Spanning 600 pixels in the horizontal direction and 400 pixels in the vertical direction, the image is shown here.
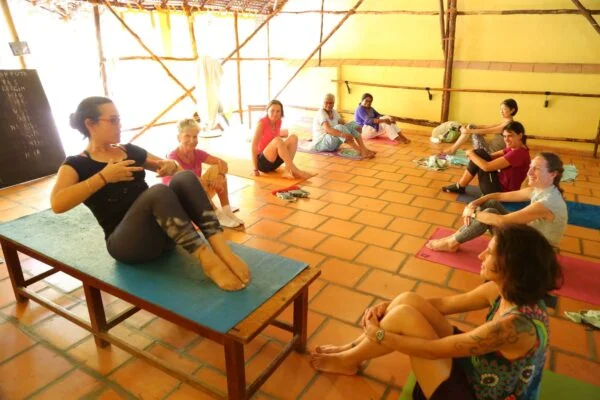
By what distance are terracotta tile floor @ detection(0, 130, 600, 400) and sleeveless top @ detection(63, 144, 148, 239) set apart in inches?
23.5

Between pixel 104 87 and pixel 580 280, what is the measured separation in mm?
5302

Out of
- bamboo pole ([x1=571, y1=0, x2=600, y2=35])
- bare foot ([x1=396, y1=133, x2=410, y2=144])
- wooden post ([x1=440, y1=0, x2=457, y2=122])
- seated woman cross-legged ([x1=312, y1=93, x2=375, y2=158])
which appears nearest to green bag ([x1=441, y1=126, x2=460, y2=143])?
wooden post ([x1=440, y1=0, x2=457, y2=122])

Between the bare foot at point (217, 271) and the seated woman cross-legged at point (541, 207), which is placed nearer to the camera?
the bare foot at point (217, 271)

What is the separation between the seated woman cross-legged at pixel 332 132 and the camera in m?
5.30

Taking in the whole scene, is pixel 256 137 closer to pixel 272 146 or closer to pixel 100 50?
pixel 272 146

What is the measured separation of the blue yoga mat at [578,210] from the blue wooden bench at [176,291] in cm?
233

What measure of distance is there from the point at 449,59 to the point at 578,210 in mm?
3365

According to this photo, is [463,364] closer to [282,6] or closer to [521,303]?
[521,303]

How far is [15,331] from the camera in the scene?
2.05 meters

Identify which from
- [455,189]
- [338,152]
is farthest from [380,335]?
[338,152]

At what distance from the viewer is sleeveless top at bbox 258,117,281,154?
4425mm

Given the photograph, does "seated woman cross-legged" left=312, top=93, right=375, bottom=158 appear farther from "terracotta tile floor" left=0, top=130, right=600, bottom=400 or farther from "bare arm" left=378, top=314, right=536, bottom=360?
"bare arm" left=378, top=314, right=536, bottom=360

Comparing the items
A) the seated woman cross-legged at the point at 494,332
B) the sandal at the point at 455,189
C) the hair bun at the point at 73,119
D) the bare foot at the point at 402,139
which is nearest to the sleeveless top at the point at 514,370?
the seated woman cross-legged at the point at 494,332

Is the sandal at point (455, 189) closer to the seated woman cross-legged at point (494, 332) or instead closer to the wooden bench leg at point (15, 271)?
the seated woman cross-legged at point (494, 332)
